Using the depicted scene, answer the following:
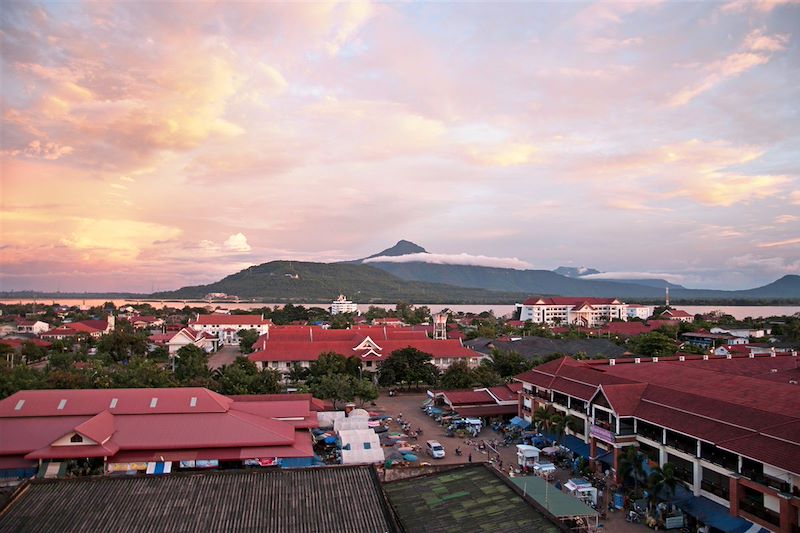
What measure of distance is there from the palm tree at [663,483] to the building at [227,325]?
5313 cm

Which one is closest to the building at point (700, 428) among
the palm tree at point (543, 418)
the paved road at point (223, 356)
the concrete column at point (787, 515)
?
the concrete column at point (787, 515)

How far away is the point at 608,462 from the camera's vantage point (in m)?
20.2

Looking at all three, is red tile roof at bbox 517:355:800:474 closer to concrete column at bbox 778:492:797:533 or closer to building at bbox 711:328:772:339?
concrete column at bbox 778:492:797:533

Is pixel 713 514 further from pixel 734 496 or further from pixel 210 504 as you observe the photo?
pixel 210 504

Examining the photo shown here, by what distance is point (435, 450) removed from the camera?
2247cm

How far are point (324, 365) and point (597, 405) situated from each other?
19.4 m

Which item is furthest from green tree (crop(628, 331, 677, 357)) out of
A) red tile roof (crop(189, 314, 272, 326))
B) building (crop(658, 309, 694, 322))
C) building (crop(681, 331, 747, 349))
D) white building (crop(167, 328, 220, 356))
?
building (crop(658, 309, 694, 322))

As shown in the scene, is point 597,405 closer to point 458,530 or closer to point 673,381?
point 673,381

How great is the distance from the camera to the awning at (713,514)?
14.6m

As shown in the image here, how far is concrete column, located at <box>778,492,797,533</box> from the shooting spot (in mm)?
13445

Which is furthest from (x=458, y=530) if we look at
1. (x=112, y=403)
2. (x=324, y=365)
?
(x=324, y=365)

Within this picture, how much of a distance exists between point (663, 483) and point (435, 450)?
29.5 ft

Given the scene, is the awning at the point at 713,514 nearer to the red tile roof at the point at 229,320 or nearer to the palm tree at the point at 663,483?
the palm tree at the point at 663,483

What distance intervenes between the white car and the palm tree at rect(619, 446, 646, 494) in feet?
23.3
